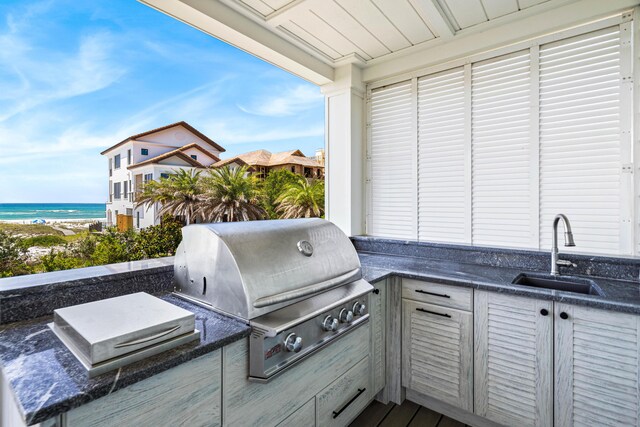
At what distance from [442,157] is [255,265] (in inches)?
77.6

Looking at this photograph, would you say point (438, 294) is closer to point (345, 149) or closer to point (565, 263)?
point (565, 263)

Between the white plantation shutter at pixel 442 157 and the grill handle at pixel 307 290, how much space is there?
115cm

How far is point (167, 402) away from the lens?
99 centimetres

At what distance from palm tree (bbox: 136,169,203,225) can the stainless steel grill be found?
1094 mm

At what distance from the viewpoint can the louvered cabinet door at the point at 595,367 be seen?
147 centimetres

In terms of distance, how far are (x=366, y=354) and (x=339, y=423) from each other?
1.32 ft

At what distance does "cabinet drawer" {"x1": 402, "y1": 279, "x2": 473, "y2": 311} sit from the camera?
1.90m

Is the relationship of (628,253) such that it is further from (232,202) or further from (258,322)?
(232,202)

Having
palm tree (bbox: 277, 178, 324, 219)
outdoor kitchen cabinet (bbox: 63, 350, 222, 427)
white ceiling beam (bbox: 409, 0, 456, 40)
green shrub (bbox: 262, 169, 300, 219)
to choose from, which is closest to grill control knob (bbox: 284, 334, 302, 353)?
outdoor kitchen cabinet (bbox: 63, 350, 222, 427)

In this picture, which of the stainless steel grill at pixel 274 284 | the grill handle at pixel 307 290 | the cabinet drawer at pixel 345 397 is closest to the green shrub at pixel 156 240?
the stainless steel grill at pixel 274 284

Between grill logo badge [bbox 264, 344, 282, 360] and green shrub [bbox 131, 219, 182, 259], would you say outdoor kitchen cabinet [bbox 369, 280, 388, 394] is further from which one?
green shrub [bbox 131, 219, 182, 259]

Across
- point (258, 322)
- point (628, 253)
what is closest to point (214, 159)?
point (258, 322)

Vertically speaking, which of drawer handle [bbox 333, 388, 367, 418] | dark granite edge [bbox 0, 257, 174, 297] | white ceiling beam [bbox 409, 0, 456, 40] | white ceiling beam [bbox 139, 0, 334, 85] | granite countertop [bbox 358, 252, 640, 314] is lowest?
drawer handle [bbox 333, 388, 367, 418]

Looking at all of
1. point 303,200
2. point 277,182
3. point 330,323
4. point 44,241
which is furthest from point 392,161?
point 303,200
